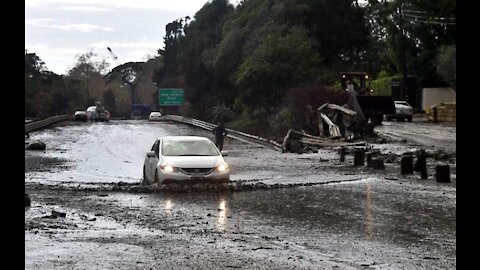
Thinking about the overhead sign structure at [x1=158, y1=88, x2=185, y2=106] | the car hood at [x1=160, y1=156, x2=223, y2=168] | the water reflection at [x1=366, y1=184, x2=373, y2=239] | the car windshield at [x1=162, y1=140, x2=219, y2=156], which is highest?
the overhead sign structure at [x1=158, y1=88, x2=185, y2=106]

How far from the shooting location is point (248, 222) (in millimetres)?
12258

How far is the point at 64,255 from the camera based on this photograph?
355 inches

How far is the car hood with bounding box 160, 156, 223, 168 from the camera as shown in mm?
17389

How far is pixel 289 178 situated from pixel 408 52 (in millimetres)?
49791

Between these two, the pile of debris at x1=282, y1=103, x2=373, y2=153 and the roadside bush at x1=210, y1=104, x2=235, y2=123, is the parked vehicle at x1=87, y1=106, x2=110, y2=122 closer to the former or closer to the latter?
the roadside bush at x1=210, y1=104, x2=235, y2=123

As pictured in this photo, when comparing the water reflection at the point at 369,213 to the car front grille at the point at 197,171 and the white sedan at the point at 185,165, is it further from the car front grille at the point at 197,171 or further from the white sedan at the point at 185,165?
the car front grille at the point at 197,171

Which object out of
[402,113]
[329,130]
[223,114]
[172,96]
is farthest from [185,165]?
[172,96]

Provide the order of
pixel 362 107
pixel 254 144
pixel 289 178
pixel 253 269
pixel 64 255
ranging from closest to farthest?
pixel 253 269 < pixel 64 255 < pixel 289 178 < pixel 254 144 < pixel 362 107

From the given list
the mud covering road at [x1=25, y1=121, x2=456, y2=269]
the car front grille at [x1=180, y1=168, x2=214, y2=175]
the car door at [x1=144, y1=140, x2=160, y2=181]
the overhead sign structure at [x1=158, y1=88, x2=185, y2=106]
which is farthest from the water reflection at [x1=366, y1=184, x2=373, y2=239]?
the overhead sign structure at [x1=158, y1=88, x2=185, y2=106]

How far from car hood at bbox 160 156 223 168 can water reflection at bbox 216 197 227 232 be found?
1729 mm

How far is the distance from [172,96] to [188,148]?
69544mm
